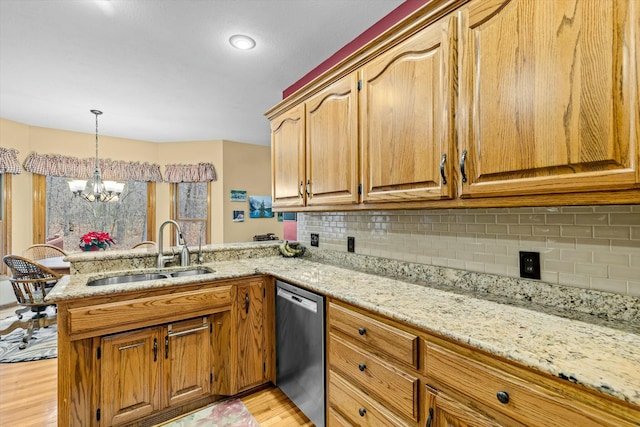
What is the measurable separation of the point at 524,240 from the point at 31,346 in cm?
421

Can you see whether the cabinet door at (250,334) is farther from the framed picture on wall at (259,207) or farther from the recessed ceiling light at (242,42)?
the framed picture on wall at (259,207)

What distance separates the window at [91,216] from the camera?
4.69 m

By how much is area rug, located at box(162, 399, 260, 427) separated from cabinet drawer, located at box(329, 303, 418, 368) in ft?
3.10

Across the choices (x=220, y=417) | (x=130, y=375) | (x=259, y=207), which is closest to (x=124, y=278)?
(x=130, y=375)

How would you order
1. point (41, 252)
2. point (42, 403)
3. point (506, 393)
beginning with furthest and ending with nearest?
point (41, 252) < point (42, 403) < point (506, 393)

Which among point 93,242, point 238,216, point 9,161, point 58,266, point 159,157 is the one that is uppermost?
point 159,157

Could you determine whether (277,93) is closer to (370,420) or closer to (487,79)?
(487,79)

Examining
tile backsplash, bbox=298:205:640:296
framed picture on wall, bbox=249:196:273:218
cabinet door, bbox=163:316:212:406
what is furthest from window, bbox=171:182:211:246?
tile backsplash, bbox=298:205:640:296

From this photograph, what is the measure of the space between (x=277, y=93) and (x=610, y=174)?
10.2 ft

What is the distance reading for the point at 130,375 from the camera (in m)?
1.74

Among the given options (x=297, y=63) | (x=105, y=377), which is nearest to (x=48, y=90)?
(x=297, y=63)

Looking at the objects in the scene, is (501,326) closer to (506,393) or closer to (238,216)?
(506,393)

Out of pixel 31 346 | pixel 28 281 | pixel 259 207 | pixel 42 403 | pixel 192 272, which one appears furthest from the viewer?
pixel 259 207

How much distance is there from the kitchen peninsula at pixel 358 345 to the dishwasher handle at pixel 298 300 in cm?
10
